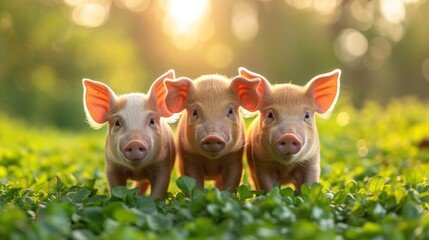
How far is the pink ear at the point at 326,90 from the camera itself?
5.39 m

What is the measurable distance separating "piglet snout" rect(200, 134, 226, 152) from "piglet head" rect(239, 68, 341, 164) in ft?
1.28

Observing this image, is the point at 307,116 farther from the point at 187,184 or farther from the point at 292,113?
the point at 187,184

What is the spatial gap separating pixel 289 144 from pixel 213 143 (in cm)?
56

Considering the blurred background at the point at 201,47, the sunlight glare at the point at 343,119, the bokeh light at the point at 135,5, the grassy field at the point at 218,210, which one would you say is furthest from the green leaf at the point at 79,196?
the bokeh light at the point at 135,5

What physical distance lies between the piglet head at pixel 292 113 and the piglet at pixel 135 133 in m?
0.80

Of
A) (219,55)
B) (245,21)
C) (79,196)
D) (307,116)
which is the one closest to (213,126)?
(307,116)

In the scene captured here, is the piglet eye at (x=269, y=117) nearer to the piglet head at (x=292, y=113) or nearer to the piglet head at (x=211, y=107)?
the piglet head at (x=292, y=113)

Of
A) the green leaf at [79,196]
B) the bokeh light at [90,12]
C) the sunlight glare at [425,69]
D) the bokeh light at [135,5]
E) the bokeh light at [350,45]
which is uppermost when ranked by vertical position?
the sunlight glare at [425,69]

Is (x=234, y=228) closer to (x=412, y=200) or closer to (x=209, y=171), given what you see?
(x=412, y=200)

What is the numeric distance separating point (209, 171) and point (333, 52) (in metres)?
29.7

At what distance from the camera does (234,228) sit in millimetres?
3609

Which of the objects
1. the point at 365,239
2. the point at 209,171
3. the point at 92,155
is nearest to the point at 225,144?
the point at 209,171

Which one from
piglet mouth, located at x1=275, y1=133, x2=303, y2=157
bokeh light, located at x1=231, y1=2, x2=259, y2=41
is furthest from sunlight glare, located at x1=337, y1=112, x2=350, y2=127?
bokeh light, located at x1=231, y1=2, x2=259, y2=41

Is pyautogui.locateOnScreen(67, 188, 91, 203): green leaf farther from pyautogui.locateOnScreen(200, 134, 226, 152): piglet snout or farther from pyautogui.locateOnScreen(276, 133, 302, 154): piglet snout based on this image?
pyautogui.locateOnScreen(276, 133, 302, 154): piglet snout
